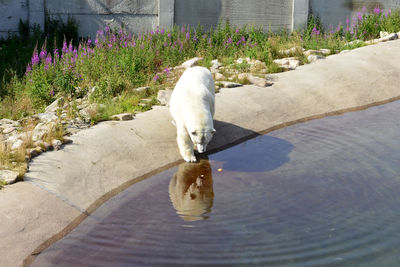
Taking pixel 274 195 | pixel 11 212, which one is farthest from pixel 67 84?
pixel 274 195

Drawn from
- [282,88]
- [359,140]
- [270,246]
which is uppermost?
[282,88]

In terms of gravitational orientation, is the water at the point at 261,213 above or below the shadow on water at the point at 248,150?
below

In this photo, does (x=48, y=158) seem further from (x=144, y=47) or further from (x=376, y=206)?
(x=144, y=47)

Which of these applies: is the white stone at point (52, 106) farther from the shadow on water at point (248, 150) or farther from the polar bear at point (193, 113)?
the shadow on water at point (248, 150)

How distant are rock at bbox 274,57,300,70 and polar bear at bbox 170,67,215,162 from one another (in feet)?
12.4

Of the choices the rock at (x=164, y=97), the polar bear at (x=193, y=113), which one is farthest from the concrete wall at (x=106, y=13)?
the polar bear at (x=193, y=113)

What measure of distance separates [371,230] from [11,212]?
3.69 m

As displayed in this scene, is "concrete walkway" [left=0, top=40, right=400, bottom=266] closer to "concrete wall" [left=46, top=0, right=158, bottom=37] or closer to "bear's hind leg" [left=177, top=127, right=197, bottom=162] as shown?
"bear's hind leg" [left=177, top=127, right=197, bottom=162]

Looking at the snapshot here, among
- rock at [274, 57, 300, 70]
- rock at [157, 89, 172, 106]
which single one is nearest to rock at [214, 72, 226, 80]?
rock at [157, 89, 172, 106]

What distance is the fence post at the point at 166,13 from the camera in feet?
42.6

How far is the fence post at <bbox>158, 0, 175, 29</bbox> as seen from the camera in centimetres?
1298

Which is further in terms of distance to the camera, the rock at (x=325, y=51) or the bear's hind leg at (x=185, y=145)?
the rock at (x=325, y=51)

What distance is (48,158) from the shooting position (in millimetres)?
6176

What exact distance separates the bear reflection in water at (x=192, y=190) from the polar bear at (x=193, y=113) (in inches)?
9.3
